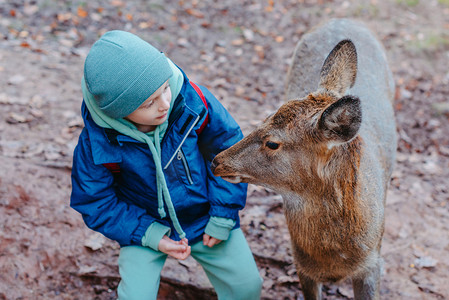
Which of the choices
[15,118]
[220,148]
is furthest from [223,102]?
[220,148]

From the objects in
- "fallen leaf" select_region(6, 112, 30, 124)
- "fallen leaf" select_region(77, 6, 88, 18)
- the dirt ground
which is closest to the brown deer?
the dirt ground

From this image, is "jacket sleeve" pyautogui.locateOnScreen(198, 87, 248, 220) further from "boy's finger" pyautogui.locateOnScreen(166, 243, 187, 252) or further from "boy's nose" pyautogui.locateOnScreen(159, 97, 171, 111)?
"boy's nose" pyautogui.locateOnScreen(159, 97, 171, 111)

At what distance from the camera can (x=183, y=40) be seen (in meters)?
7.97

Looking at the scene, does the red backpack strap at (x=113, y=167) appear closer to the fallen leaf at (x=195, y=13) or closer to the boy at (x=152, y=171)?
the boy at (x=152, y=171)

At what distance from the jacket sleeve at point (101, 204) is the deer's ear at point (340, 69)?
1535 mm

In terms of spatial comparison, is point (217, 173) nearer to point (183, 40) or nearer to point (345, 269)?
point (345, 269)

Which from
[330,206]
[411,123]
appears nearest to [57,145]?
[330,206]

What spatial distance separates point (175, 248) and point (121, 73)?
3.97 feet

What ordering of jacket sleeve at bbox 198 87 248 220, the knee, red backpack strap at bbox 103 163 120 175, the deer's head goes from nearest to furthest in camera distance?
1. the deer's head
2. red backpack strap at bbox 103 163 120 175
3. jacket sleeve at bbox 198 87 248 220
4. the knee

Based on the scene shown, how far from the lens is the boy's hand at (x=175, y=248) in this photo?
3.07 meters

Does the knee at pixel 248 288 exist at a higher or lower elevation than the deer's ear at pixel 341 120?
lower

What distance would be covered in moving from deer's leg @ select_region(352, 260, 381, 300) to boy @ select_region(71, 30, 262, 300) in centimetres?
72

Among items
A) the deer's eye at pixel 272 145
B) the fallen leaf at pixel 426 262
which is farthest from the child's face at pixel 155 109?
the fallen leaf at pixel 426 262

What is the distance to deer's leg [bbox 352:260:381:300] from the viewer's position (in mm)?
3221
